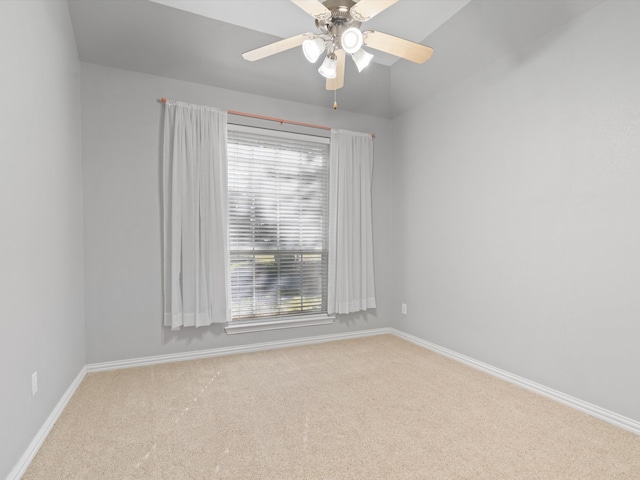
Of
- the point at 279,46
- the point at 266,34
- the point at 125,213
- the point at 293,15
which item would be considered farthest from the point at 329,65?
the point at 125,213

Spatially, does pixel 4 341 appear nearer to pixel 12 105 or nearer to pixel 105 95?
pixel 12 105

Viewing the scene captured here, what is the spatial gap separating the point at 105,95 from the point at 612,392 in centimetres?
440

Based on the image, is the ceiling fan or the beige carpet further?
the ceiling fan

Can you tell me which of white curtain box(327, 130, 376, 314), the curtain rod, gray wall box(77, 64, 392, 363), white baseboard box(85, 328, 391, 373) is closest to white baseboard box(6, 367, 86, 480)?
white baseboard box(85, 328, 391, 373)

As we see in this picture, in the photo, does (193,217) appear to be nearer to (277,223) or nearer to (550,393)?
(277,223)

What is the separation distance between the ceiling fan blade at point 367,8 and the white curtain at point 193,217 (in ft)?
5.99

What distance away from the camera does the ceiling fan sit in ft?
5.91

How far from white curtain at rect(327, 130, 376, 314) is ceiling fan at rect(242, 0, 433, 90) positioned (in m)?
1.59

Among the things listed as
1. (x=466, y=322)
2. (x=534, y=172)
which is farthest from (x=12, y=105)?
(x=466, y=322)

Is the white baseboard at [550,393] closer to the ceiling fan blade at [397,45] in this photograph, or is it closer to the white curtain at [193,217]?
the white curtain at [193,217]

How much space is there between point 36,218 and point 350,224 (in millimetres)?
2779

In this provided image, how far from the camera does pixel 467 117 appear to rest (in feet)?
10.4

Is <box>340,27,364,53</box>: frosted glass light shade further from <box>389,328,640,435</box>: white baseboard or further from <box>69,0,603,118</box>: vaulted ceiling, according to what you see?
<box>389,328,640,435</box>: white baseboard

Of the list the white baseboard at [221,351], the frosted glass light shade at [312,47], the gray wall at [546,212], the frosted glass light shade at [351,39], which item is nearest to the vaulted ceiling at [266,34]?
the gray wall at [546,212]
